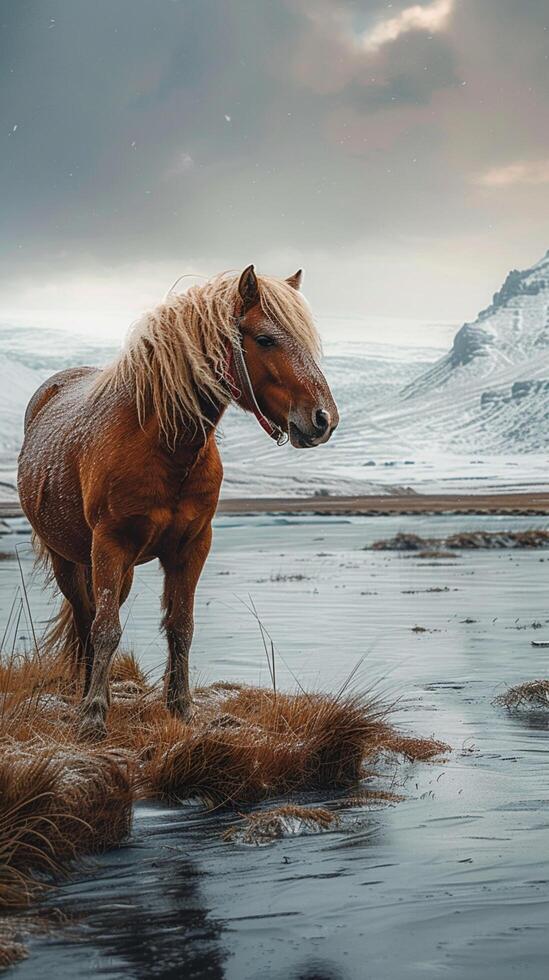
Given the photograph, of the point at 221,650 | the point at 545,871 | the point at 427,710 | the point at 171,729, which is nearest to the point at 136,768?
the point at 171,729

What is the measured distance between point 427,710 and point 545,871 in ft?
12.8

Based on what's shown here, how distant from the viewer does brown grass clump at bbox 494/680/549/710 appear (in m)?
8.42

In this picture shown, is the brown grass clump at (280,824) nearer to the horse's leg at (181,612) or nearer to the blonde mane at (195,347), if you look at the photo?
the horse's leg at (181,612)

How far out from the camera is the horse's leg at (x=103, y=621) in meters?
6.13

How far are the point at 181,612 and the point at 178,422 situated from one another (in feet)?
3.66

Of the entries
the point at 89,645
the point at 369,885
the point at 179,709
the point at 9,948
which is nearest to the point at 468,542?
the point at 89,645

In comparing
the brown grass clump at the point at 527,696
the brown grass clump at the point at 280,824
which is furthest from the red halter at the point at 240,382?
the brown grass clump at the point at 527,696

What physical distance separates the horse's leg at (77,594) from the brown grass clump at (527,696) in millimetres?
2908

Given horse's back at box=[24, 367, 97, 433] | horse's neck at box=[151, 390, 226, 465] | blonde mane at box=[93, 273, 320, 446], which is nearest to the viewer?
blonde mane at box=[93, 273, 320, 446]

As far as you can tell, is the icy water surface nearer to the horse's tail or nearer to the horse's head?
the horse's head

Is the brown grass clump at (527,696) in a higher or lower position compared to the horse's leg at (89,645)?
lower

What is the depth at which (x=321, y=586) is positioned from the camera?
21344 mm

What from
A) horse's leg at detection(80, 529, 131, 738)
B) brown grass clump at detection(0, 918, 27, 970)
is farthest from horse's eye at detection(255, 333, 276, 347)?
brown grass clump at detection(0, 918, 27, 970)

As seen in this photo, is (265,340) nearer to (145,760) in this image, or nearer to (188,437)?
(188,437)
